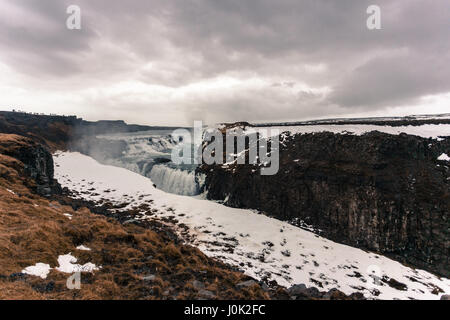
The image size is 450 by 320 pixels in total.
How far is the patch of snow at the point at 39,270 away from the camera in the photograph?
26.4 ft

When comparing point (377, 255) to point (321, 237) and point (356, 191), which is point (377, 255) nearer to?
point (321, 237)

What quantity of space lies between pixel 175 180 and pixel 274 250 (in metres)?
36.6

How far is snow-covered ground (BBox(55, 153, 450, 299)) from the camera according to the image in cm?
1942

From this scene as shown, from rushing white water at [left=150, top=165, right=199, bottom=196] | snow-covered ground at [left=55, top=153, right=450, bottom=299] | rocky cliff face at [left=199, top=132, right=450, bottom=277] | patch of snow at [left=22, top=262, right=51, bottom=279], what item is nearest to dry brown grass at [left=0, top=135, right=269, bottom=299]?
patch of snow at [left=22, top=262, right=51, bottom=279]

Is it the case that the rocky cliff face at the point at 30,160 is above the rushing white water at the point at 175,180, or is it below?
above

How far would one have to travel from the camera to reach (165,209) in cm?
3262

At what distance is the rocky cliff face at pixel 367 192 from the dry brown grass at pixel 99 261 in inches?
1036

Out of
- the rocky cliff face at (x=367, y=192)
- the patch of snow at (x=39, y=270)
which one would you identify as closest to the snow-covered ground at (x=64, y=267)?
the patch of snow at (x=39, y=270)

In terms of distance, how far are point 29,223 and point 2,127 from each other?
8020 centimetres

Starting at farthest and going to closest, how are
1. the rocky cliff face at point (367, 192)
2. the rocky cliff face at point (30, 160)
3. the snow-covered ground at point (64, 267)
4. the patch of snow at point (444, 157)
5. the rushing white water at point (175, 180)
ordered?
the rushing white water at point (175, 180), the patch of snow at point (444, 157), the rocky cliff face at point (367, 192), the rocky cliff face at point (30, 160), the snow-covered ground at point (64, 267)

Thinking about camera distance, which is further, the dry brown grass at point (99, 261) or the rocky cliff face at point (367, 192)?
the rocky cliff face at point (367, 192)

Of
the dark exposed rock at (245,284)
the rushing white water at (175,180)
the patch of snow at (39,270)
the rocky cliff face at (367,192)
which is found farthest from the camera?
the rushing white water at (175,180)

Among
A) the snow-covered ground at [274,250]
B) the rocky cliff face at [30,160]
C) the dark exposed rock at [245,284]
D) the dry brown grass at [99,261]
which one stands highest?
the rocky cliff face at [30,160]

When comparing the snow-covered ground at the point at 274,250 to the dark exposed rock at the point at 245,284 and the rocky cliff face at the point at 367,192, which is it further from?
the dark exposed rock at the point at 245,284
